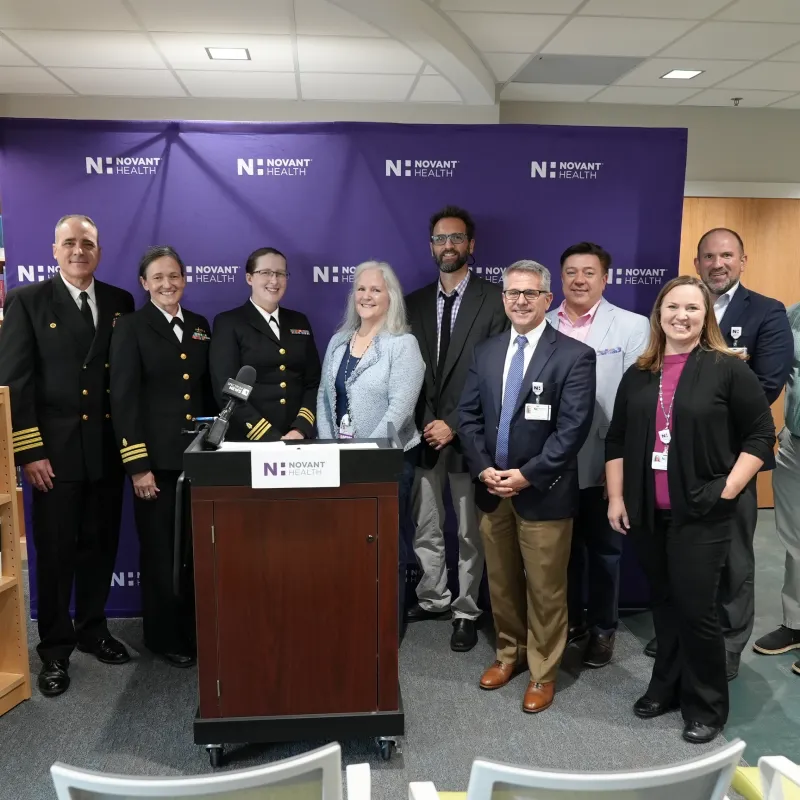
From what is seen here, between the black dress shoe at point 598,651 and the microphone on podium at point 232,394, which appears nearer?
the microphone on podium at point 232,394

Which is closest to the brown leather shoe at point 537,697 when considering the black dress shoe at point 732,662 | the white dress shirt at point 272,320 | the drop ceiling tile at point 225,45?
the black dress shoe at point 732,662

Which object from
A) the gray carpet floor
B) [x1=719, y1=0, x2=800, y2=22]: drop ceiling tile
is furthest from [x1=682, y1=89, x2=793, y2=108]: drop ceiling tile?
the gray carpet floor

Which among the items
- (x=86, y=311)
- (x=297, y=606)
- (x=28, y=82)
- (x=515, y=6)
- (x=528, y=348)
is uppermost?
(x=515, y=6)

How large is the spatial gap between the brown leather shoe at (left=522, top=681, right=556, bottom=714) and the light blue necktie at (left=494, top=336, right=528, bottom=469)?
0.89 meters

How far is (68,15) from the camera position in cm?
454

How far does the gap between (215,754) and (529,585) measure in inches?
51.0

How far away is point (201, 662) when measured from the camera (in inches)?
89.9

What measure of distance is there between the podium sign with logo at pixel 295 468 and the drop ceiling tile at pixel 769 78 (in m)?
5.16

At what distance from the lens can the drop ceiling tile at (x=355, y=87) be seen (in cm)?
571

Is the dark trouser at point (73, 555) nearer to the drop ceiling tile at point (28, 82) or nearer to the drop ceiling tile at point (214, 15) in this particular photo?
the drop ceiling tile at point (214, 15)

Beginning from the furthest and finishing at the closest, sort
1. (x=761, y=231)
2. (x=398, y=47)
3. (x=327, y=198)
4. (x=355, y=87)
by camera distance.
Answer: (x=761, y=231) < (x=355, y=87) < (x=398, y=47) < (x=327, y=198)

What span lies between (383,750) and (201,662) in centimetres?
69

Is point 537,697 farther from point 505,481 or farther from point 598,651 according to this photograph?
point 505,481

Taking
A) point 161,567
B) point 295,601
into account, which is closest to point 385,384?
point 295,601
